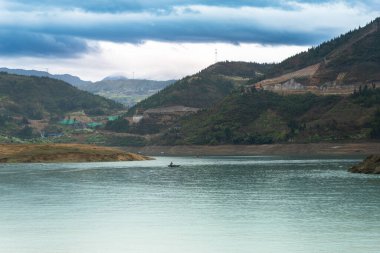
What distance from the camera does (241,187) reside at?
13500cm

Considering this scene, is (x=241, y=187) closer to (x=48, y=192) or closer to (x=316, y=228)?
(x=48, y=192)

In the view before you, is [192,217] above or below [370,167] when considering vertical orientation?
above

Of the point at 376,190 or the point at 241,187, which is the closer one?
the point at 376,190

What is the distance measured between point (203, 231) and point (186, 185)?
72.7 metres

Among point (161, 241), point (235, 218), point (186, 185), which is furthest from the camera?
point (186, 185)

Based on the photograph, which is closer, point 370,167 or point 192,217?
point 192,217

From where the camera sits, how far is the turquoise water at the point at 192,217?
6275 cm

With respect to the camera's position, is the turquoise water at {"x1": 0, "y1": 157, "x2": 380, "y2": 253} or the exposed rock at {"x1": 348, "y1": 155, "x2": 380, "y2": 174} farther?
the exposed rock at {"x1": 348, "y1": 155, "x2": 380, "y2": 174}

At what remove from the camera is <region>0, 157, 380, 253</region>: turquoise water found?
6275 centimetres

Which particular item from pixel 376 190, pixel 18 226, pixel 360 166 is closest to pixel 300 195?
pixel 376 190

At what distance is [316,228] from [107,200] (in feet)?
146

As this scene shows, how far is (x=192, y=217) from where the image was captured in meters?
83.8

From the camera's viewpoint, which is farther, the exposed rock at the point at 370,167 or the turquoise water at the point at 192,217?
the exposed rock at the point at 370,167

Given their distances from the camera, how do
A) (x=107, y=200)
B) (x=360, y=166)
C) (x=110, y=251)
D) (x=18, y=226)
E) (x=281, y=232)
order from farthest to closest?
(x=360, y=166) < (x=107, y=200) < (x=18, y=226) < (x=281, y=232) < (x=110, y=251)
